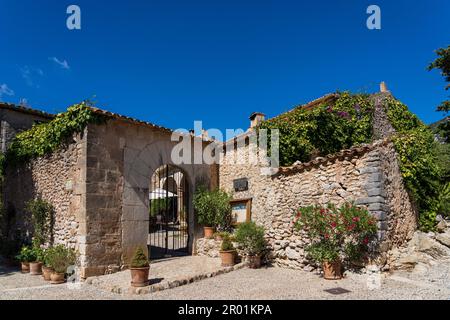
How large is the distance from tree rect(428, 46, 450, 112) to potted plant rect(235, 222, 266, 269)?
8.57 meters

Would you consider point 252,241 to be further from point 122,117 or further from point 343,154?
point 122,117

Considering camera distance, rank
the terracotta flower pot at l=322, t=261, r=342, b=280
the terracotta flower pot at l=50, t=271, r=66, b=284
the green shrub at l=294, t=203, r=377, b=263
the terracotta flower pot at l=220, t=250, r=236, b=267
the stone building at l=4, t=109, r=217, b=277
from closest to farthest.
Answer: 1. the green shrub at l=294, t=203, r=377, b=263
2. the terracotta flower pot at l=322, t=261, r=342, b=280
3. the terracotta flower pot at l=50, t=271, r=66, b=284
4. the stone building at l=4, t=109, r=217, b=277
5. the terracotta flower pot at l=220, t=250, r=236, b=267

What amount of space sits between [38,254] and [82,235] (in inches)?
86.1

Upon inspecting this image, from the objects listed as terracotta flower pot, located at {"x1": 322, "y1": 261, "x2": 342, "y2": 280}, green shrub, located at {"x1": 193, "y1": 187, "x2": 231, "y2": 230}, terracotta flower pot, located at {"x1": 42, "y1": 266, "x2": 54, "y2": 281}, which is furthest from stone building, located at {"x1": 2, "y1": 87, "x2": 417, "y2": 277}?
terracotta flower pot, located at {"x1": 322, "y1": 261, "x2": 342, "y2": 280}

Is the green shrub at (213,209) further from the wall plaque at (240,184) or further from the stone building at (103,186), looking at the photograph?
the stone building at (103,186)

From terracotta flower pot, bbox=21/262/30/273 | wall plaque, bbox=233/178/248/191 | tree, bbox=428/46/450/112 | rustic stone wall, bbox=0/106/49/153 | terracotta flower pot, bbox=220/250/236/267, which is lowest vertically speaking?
terracotta flower pot, bbox=21/262/30/273

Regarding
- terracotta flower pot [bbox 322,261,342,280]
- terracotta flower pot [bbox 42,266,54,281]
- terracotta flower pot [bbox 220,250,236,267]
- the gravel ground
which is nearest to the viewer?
the gravel ground

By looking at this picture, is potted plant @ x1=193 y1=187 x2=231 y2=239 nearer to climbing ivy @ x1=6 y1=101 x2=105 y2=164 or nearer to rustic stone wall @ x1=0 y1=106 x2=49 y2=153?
climbing ivy @ x1=6 y1=101 x2=105 y2=164

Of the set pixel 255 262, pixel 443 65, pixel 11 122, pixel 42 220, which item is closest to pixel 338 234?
pixel 255 262

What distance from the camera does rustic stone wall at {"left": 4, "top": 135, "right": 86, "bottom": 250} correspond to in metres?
7.81

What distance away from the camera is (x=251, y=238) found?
8.34m

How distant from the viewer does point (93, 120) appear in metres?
7.89

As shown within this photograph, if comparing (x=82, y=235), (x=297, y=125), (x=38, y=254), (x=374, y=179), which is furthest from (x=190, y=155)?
(x=374, y=179)

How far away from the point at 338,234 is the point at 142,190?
5.17 m
